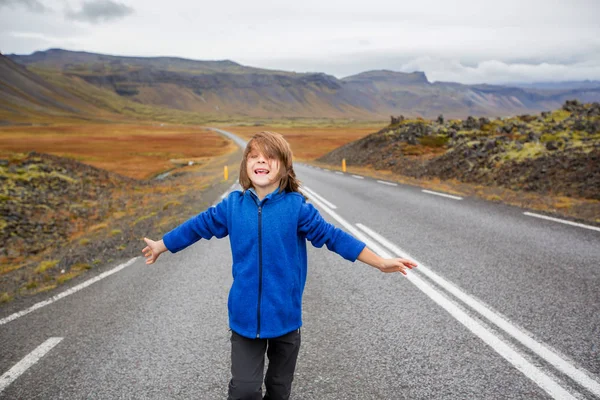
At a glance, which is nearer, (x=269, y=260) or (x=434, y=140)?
(x=269, y=260)

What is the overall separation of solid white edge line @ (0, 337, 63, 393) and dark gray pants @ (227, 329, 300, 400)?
7.32 ft

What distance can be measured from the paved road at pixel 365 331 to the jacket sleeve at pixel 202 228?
4.14ft

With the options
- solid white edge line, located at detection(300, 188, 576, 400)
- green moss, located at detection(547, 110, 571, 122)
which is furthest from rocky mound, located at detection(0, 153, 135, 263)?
green moss, located at detection(547, 110, 571, 122)

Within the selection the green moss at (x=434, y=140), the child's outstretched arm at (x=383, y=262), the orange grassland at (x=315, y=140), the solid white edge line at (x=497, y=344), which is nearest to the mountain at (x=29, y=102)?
the orange grassland at (x=315, y=140)

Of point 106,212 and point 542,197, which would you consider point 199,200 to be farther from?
point 542,197

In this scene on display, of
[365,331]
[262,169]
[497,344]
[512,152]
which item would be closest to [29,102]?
[512,152]

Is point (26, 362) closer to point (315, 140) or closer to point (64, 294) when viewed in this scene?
point (64, 294)

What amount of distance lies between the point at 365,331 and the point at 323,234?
1.92m

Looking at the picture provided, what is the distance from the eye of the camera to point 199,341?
156 inches

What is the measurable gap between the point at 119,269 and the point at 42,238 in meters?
8.04

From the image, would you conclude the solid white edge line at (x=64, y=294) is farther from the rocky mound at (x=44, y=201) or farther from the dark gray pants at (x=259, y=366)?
the rocky mound at (x=44, y=201)

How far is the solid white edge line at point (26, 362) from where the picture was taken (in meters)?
3.42

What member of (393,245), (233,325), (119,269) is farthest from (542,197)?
(233,325)

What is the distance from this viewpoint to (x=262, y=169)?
2.48 m
